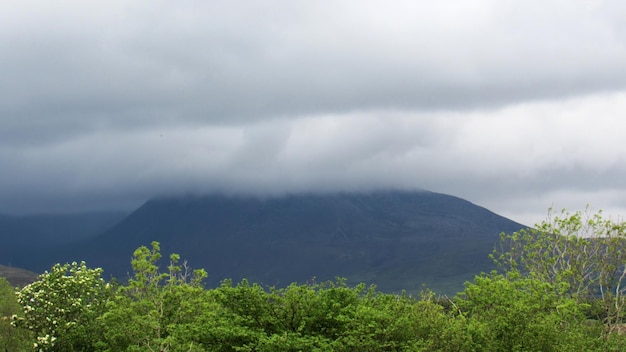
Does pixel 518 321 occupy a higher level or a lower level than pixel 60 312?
lower

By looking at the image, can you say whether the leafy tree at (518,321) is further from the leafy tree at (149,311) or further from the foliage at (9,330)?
the foliage at (9,330)

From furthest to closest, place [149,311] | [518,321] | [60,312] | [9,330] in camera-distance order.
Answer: [9,330]
[60,312]
[149,311]
[518,321]

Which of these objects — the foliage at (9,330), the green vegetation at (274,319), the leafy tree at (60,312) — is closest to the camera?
the green vegetation at (274,319)

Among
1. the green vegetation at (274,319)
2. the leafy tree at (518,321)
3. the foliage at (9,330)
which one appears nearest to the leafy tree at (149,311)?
the green vegetation at (274,319)

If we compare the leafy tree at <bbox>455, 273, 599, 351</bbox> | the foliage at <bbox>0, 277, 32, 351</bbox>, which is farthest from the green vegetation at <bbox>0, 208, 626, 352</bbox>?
the foliage at <bbox>0, 277, 32, 351</bbox>

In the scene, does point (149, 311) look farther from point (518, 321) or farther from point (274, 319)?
point (518, 321)

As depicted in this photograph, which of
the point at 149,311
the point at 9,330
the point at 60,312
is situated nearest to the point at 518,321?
the point at 149,311

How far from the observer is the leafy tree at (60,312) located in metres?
49.8

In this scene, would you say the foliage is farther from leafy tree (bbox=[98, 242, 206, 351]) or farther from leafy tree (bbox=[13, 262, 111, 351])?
leafy tree (bbox=[98, 242, 206, 351])

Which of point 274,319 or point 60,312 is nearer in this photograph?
point 274,319

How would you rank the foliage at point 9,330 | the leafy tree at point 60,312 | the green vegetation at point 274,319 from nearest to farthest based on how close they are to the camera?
the green vegetation at point 274,319, the leafy tree at point 60,312, the foliage at point 9,330

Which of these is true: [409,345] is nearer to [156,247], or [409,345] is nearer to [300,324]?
[300,324]

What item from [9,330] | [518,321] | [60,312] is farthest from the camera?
[9,330]

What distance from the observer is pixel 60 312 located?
5038 cm
